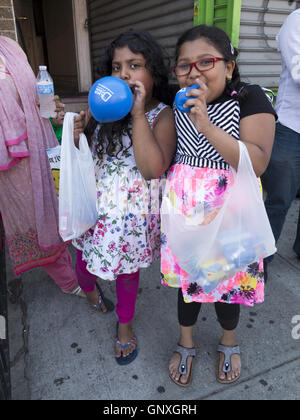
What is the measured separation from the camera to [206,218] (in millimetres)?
1438

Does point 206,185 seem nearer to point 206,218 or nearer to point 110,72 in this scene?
point 206,218

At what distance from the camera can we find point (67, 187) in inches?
63.8

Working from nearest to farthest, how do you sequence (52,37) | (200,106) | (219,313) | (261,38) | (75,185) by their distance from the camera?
1. (200,106)
2. (75,185)
3. (219,313)
4. (261,38)
5. (52,37)

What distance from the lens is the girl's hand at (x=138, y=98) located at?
1403 millimetres

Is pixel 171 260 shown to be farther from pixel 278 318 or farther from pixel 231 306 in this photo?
pixel 278 318

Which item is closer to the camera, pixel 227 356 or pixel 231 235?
pixel 231 235

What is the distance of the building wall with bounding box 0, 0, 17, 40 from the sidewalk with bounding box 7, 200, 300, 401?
2.17 m

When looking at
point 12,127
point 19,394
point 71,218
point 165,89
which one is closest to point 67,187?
point 71,218

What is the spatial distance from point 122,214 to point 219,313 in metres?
0.78

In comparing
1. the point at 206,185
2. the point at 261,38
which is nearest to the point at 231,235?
the point at 206,185

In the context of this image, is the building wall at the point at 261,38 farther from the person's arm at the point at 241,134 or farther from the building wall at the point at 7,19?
the person's arm at the point at 241,134

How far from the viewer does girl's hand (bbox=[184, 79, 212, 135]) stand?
4.07ft

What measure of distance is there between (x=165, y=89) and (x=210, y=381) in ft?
5.37

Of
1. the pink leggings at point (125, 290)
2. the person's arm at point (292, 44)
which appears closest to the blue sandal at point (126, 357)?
the pink leggings at point (125, 290)
